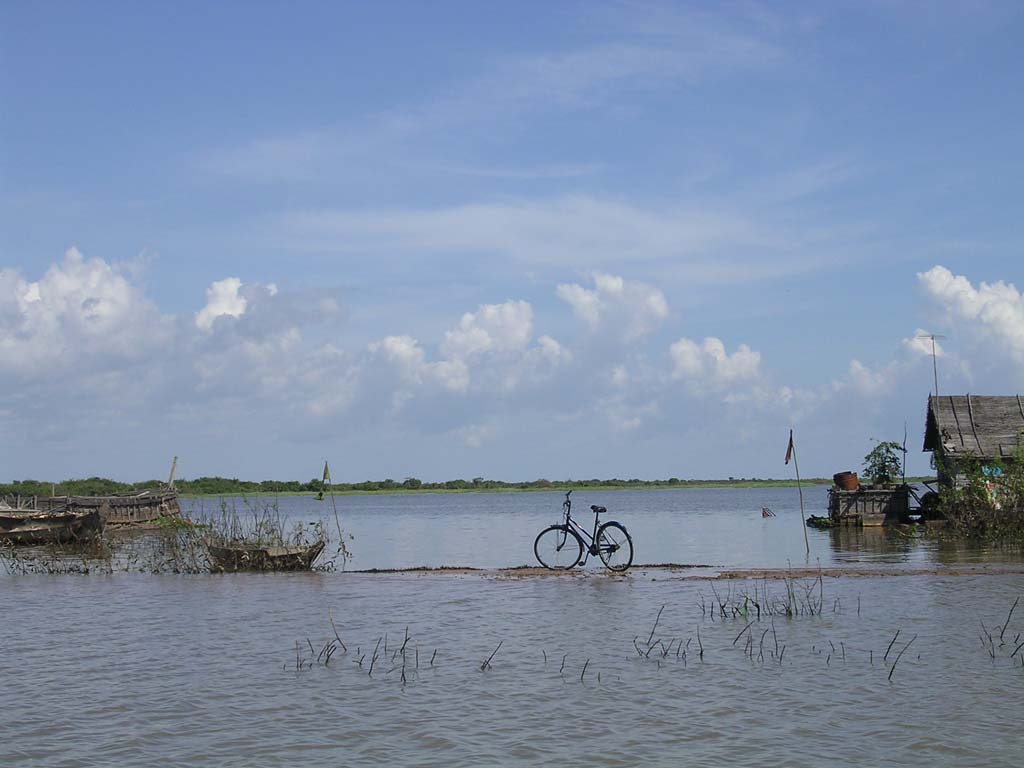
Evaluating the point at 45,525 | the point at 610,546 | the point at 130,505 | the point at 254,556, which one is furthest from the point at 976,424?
the point at 130,505

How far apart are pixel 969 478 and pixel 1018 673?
2099 centimetres

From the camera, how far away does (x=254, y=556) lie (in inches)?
854

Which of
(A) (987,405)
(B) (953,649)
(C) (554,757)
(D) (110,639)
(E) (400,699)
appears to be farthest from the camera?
(A) (987,405)

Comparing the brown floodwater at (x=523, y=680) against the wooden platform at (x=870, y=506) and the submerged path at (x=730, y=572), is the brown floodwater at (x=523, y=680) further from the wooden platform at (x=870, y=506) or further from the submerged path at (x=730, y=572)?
the wooden platform at (x=870, y=506)

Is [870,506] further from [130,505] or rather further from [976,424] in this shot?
[130,505]

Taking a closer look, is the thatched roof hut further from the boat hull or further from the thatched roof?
the boat hull

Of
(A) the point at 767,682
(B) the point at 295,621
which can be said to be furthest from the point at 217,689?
(A) the point at 767,682

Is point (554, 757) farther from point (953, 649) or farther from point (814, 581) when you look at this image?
point (814, 581)

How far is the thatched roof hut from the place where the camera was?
121 ft

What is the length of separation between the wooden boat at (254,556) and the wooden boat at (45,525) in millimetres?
14257

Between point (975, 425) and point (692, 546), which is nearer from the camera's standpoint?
point (692, 546)

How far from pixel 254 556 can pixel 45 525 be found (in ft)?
53.6

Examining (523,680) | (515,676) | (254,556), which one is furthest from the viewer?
(254,556)

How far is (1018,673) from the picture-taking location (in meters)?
11.0
